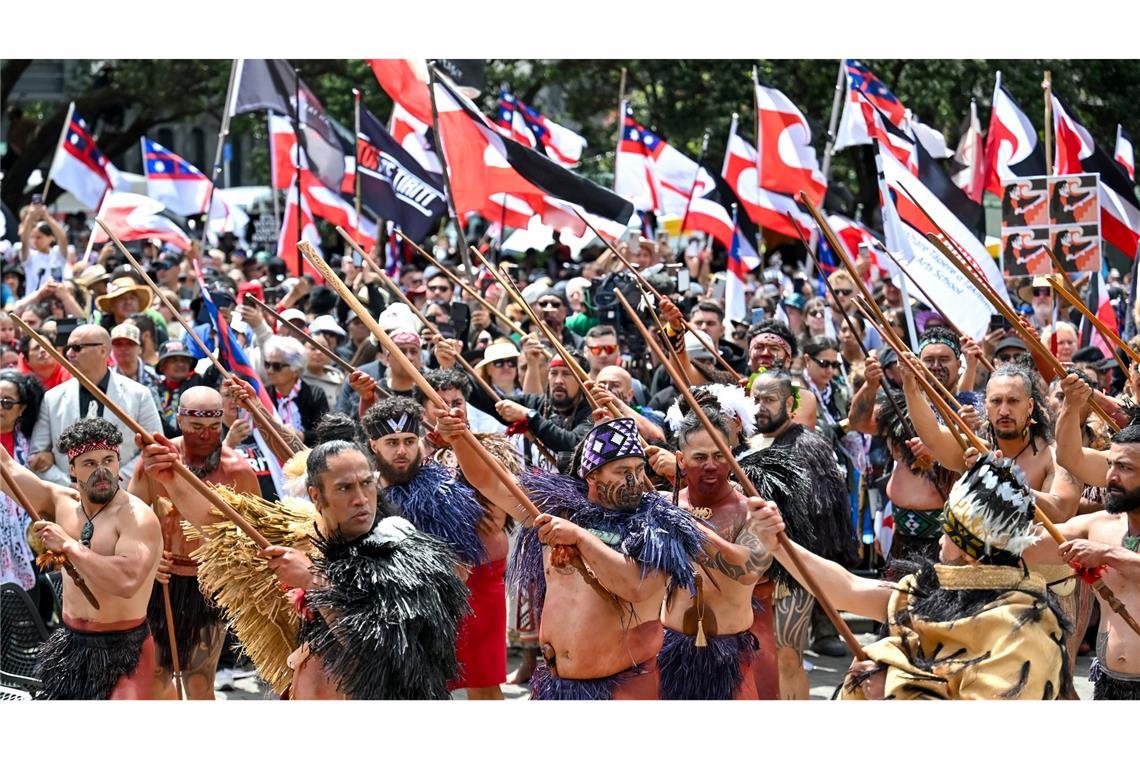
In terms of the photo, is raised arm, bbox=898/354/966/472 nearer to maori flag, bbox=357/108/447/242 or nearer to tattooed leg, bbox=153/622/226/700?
tattooed leg, bbox=153/622/226/700

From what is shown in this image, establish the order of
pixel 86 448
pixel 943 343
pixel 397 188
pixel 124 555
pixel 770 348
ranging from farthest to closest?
pixel 397 188 → pixel 770 348 → pixel 943 343 → pixel 86 448 → pixel 124 555

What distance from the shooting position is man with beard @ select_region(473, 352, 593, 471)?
8.56 metres

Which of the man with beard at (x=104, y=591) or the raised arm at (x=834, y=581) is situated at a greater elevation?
the raised arm at (x=834, y=581)

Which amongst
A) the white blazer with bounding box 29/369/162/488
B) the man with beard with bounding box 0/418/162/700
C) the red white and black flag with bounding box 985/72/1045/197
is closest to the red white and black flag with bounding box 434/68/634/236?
the white blazer with bounding box 29/369/162/488

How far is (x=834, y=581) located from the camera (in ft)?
17.4

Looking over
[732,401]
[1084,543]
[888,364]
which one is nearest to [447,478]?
[732,401]

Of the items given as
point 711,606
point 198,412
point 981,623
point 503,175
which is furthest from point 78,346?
point 981,623

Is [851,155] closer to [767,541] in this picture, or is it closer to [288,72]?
[288,72]

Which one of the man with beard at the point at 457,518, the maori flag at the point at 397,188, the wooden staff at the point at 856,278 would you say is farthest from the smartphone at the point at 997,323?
the man with beard at the point at 457,518

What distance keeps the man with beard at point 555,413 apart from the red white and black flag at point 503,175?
203cm

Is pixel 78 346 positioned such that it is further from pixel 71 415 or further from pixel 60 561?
pixel 60 561

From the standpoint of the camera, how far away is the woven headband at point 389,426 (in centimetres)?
750

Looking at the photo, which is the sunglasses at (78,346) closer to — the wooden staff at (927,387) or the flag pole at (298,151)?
the wooden staff at (927,387)

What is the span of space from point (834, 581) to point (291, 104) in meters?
11.8
